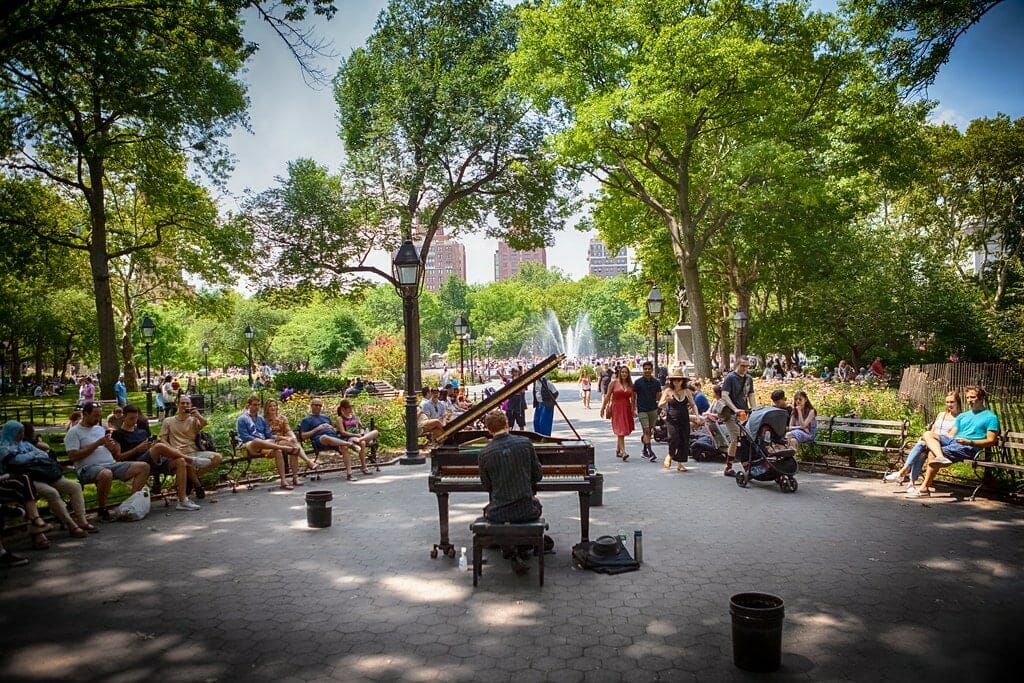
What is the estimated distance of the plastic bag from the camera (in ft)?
30.8

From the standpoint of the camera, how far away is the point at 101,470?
940 cm

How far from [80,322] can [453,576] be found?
4766cm

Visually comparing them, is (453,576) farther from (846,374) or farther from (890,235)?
(890,235)

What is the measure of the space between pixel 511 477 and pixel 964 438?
7307 mm

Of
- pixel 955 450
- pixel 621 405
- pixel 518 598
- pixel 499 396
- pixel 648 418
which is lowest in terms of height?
pixel 518 598

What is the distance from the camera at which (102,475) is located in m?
9.35

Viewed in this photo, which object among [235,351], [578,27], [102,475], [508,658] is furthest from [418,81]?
[235,351]

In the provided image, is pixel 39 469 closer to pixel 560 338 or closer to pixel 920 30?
pixel 920 30

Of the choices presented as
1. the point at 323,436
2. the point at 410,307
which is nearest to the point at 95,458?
the point at 323,436

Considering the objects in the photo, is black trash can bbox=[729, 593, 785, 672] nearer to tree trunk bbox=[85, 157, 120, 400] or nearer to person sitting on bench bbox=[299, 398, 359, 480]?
person sitting on bench bbox=[299, 398, 359, 480]

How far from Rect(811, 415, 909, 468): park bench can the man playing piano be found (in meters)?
7.98

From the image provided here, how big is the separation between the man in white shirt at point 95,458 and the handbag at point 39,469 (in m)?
0.93

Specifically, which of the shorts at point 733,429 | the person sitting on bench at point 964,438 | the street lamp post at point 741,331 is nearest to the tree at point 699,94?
Answer: the street lamp post at point 741,331

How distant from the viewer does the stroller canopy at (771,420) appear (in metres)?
10.8
